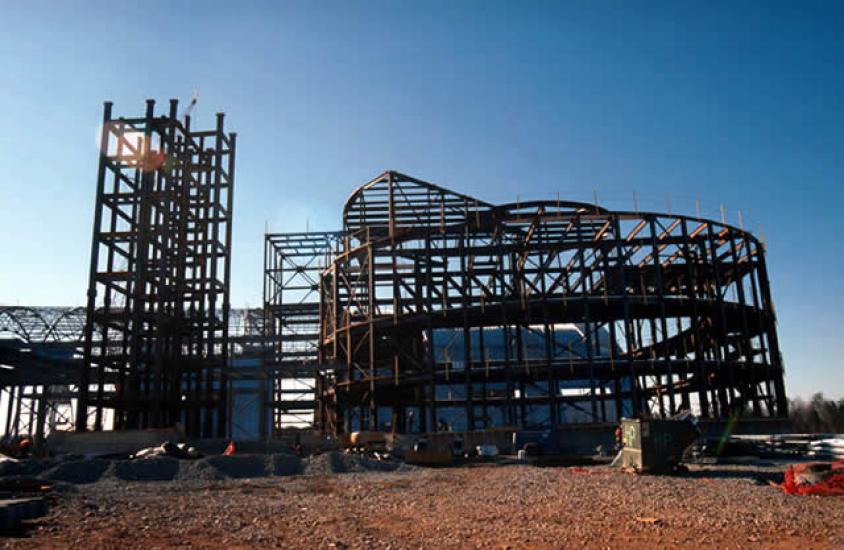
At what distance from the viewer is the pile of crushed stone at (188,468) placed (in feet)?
63.6

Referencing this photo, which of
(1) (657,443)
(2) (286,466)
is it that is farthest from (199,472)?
(1) (657,443)

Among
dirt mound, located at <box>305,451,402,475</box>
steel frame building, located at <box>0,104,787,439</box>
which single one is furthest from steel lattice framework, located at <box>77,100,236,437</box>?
dirt mound, located at <box>305,451,402,475</box>

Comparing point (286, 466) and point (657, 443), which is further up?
point (657, 443)

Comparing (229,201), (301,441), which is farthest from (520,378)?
(229,201)

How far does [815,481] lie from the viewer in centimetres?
1515

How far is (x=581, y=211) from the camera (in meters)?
39.3

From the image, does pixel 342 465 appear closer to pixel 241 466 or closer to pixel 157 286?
pixel 241 466

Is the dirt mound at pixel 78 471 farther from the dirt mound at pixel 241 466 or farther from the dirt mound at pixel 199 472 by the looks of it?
the dirt mound at pixel 241 466

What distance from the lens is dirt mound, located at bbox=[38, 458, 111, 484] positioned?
1906 cm

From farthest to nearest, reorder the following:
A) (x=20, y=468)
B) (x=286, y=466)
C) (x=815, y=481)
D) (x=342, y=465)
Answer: (x=342, y=465) → (x=286, y=466) → (x=20, y=468) → (x=815, y=481)

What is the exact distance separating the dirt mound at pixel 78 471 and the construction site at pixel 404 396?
0.30ft

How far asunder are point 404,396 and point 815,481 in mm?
30597

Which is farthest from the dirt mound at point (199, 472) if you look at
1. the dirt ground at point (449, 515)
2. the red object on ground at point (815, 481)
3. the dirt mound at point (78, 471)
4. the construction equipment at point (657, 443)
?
the red object on ground at point (815, 481)

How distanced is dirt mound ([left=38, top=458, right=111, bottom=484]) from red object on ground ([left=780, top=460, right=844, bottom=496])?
726 inches
